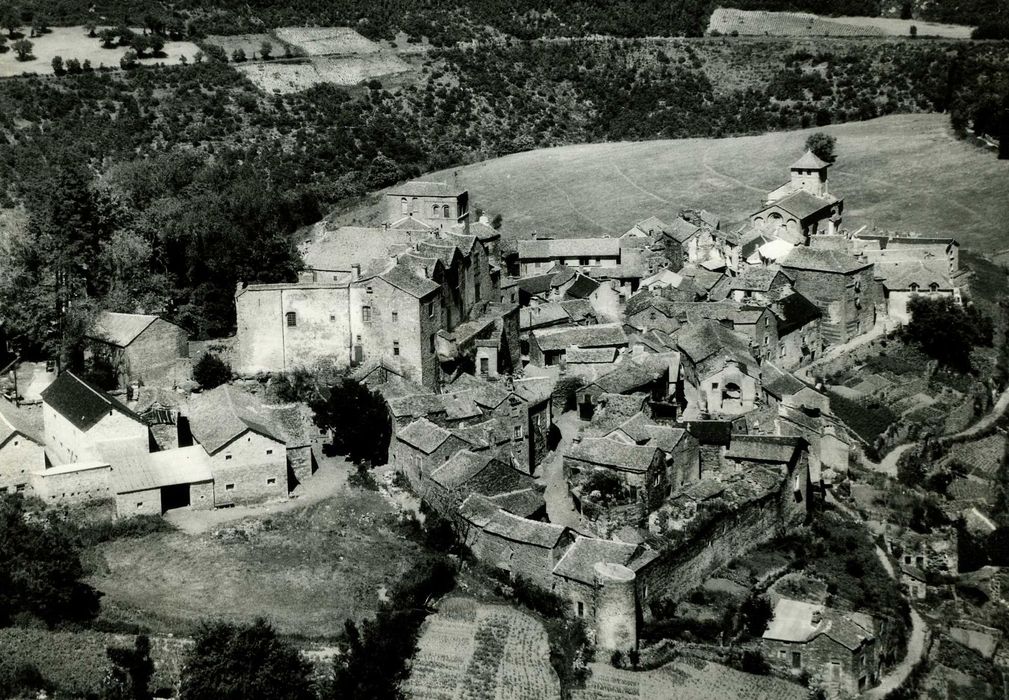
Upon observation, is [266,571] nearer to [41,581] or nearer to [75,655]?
[75,655]

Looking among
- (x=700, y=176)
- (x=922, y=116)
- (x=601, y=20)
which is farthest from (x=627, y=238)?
(x=601, y=20)

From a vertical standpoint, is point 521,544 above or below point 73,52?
below

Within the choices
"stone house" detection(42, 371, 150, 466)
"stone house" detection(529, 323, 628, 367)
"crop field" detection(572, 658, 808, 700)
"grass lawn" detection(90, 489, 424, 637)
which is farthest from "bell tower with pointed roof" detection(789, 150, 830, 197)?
"stone house" detection(42, 371, 150, 466)

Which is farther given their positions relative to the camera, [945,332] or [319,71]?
[319,71]

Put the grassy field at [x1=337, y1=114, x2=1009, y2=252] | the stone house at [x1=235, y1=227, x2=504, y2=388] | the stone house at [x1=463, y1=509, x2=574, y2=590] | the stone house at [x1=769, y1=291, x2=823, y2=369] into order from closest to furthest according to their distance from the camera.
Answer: the stone house at [x1=463, y1=509, x2=574, y2=590] → the stone house at [x1=235, y1=227, x2=504, y2=388] → the stone house at [x1=769, y1=291, x2=823, y2=369] → the grassy field at [x1=337, y1=114, x2=1009, y2=252]

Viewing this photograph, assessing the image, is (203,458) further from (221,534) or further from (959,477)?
(959,477)

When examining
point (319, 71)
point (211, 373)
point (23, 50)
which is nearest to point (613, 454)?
Answer: point (211, 373)

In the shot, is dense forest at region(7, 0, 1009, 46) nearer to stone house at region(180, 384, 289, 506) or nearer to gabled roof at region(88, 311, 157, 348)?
gabled roof at region(88, 311, 157, 348)

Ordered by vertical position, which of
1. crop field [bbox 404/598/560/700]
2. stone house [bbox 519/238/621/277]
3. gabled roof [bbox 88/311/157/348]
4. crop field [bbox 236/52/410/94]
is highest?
crop field [bbox 236/52/410/94]
